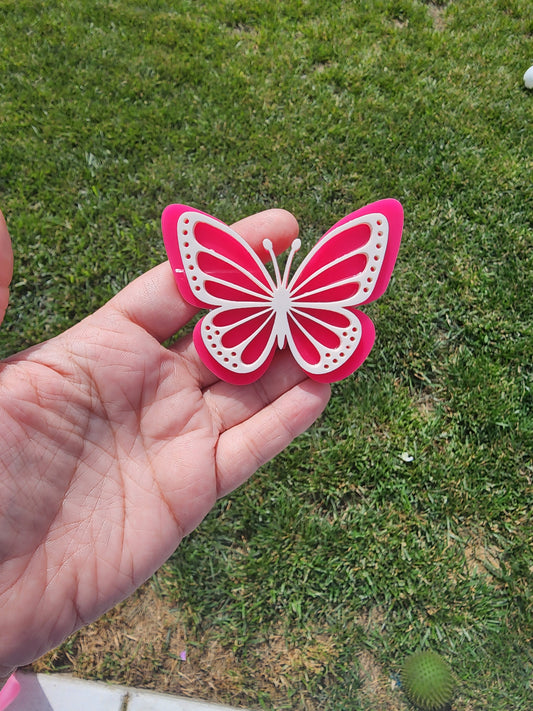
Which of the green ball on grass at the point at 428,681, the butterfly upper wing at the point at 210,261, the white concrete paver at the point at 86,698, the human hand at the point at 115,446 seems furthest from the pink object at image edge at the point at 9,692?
the butterfly upper wing at the point at 210,261

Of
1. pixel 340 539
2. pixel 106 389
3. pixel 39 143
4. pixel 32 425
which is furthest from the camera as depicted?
pixel 39 143

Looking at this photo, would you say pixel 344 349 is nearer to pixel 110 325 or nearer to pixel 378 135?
pixel 110 325

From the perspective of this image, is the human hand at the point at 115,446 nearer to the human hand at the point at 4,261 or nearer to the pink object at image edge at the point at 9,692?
the human hand at the point at 4,261

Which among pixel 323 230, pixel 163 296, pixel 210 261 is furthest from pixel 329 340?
pixel 323 230

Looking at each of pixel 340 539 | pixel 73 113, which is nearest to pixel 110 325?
pixel 340 539

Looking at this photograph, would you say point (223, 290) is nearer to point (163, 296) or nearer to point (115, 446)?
point (163, 296)

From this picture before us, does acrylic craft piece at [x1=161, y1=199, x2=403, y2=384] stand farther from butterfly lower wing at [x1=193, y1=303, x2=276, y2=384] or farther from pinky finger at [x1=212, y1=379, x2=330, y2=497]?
pinky finger at [x1=212, y1=379, x2=330, y2=497]
